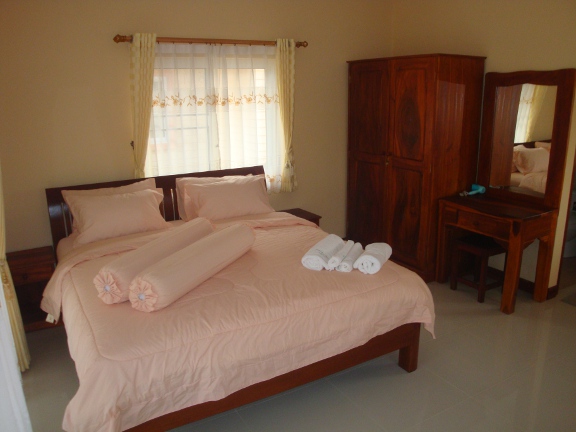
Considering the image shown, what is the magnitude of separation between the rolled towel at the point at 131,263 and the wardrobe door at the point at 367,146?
2031 mm

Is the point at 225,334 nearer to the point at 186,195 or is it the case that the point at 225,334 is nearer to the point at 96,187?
the point at 186,195

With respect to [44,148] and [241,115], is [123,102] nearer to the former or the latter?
[44,148]

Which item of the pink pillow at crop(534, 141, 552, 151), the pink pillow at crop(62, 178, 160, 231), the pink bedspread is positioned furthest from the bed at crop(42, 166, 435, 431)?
the pink pillow at crop(534, 141, 552, 151)

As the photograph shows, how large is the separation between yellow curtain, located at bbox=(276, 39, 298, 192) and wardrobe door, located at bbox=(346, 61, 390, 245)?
0.64 m

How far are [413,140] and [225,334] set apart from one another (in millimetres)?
2465

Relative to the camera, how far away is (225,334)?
2014mm

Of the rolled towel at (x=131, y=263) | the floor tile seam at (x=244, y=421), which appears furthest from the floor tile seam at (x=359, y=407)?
the rolled towel at (x=131, y=263)

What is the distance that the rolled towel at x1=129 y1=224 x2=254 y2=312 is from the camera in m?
2.10

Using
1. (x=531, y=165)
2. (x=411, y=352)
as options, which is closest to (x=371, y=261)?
(x=411, y=352)

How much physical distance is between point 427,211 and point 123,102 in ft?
8.29

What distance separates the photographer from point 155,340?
192 cm

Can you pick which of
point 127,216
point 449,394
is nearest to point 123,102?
point 127,216

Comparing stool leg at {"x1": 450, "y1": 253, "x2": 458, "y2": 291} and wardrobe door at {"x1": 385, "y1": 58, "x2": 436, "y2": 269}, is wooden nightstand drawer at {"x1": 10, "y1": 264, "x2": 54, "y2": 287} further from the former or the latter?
stool leg at {"x1": 450, "y1": 253, "x2": 458, "y2": 291}

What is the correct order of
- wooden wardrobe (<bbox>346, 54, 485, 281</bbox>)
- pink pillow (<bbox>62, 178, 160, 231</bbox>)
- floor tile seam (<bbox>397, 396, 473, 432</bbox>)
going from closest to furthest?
floor tile seam (<bbox>397, 396, 473, 432</bbox>)
pink pillow (<bbox>62, 178, 160, 231</bbox>)
wooden wardrobe (<bbox>346, 54, 485, 281</bbox>)
